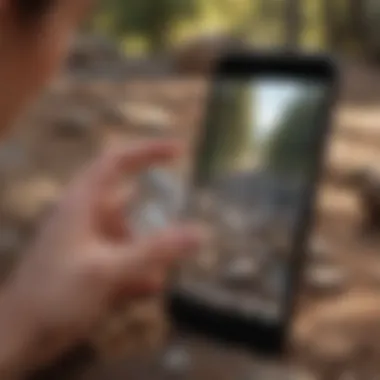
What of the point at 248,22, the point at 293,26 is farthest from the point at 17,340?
the point at 248,22

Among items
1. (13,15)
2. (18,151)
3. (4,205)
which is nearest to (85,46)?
(18,151)

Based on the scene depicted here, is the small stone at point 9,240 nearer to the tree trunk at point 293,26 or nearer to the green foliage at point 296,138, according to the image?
the green foliage at point 296,138

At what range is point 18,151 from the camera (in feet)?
2.56

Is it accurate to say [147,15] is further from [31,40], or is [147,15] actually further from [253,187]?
[31,40]

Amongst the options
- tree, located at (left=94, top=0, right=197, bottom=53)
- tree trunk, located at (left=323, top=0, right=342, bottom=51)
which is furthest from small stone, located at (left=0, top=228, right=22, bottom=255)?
tree, located at (left=94, top=0, right=197, bottom=53)

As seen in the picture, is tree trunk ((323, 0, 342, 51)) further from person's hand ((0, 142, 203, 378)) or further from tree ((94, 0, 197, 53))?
person's hand ((0, 142, 203, 378))

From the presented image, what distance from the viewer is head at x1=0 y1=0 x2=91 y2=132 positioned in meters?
0.33

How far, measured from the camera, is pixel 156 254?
19.4 inches

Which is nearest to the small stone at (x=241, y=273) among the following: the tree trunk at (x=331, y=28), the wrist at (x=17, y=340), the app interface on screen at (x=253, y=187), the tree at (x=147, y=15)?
the app interface on screen at (x=253, y=187)

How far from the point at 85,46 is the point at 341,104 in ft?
1.49

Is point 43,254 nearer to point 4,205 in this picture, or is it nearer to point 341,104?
point 4,205

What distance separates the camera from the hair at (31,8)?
0.32m

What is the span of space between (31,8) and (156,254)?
0.63 feet

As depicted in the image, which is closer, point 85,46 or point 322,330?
point 322,330
